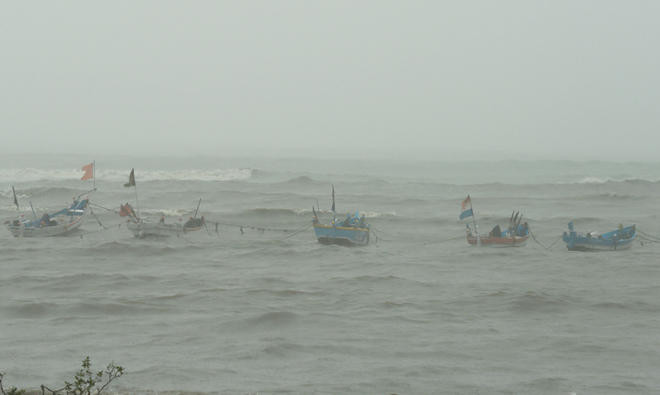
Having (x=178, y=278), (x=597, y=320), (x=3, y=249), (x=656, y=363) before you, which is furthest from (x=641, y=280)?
(x=3, y=249)

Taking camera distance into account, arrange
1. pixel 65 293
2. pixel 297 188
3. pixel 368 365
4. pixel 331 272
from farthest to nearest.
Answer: pixel 297 188, pixel 331 272, pixel 65 293, pixel 368 365

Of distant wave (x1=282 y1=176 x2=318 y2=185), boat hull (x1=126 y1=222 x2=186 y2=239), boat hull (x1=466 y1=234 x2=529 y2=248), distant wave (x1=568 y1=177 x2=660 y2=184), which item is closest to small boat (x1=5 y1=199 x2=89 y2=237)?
boat hull (x1=126 y1=222 x2=186 y2=239)

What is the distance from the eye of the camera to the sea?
19.0 metres

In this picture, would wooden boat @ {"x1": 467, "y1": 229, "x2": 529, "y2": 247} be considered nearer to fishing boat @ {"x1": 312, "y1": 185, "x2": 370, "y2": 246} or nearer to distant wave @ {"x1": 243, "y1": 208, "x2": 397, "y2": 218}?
fishing boat @ {"x1": 312, "y1": 185, "x2": 370, "y2": 246}

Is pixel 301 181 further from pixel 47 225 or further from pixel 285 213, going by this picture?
pixel 47 225

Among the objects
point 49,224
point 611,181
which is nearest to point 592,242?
point 49,224

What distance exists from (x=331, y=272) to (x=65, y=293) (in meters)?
12.8

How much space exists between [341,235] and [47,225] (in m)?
19.9

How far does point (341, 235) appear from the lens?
4378 cm

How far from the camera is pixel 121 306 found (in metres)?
26.6

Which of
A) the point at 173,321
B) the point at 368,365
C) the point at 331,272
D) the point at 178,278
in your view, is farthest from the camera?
the point at 331,272

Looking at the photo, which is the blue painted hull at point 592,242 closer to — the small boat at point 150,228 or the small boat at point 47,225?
the small boat at point 150,228

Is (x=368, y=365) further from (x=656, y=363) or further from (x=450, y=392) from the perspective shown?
(x=656, y=363)

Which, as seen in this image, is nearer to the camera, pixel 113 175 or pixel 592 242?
pixel 592 242
